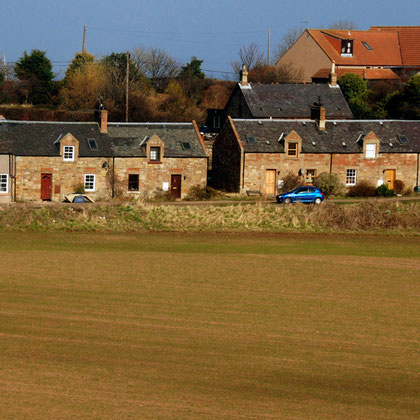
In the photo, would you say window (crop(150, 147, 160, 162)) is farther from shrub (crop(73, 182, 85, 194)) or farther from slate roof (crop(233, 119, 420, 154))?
slate roof (crop(233, 119, 420, 154))

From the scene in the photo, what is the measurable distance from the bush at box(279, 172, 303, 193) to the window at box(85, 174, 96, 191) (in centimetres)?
1275

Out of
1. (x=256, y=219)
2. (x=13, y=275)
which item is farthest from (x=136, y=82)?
(x=13, y=275)

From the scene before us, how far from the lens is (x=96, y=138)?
55.8 m

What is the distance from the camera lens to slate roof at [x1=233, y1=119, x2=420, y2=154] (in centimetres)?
5831

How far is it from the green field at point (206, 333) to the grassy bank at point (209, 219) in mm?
5753

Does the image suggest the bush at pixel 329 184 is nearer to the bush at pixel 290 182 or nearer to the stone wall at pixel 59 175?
the bush at pixel 290 182

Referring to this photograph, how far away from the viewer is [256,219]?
142ft

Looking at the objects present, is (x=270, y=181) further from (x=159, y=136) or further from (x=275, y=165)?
(x=159, y=136)

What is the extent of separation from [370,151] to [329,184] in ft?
15.8

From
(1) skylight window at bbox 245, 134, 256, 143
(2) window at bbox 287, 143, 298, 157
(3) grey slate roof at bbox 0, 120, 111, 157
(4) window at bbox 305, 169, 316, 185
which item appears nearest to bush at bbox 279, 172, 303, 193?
(4) window at bbox 305, 169, 316, 185

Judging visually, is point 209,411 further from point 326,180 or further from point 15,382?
point 326,180

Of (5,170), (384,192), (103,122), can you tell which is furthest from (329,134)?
(5,170)

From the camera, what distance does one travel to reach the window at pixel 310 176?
58253 millimetres

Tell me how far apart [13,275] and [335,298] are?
36.0 feet
